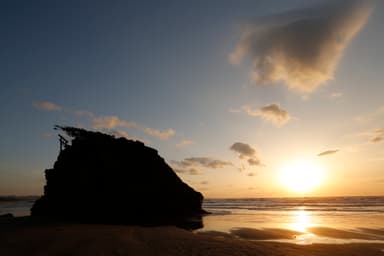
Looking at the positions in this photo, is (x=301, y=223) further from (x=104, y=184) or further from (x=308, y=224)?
(x=104, y=184)

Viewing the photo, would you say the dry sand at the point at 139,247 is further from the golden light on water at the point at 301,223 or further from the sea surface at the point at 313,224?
the golden light on water at the point at 301,223

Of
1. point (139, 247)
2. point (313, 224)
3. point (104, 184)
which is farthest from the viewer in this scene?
point (104, 184)

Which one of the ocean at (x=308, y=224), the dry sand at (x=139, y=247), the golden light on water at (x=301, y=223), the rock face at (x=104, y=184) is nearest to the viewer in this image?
the dry sand at (x=139, y=247)

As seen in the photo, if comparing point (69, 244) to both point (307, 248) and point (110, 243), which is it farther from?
point (307, 248)

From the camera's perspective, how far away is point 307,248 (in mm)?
15547

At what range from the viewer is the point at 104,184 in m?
30.7

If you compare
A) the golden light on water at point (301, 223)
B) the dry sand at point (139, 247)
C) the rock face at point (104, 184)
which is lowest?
the golden light on water at point (301, 223)

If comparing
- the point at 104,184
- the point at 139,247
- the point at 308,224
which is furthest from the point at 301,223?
the point at 139,247

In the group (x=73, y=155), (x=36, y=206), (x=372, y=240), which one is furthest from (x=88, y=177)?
(x=372, y=240)

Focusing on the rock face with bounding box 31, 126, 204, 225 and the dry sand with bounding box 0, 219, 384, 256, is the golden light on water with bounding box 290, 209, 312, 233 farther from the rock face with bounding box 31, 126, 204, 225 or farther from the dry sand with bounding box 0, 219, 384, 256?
the rock face with bounding box 31, 126, 204, 225

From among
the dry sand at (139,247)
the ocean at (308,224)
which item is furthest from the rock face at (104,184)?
Answer: the dry sand at (139,247)

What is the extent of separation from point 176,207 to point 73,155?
16865mm

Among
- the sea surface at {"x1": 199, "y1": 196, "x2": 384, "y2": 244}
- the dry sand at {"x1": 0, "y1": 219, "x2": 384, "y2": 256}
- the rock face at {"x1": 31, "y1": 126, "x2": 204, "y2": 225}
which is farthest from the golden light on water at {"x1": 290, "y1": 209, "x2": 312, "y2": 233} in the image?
the rock face at {"x1": 31, "y1": 126, "x2": 204, "y2": 225}

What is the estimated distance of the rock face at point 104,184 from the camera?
3016 centimetres
